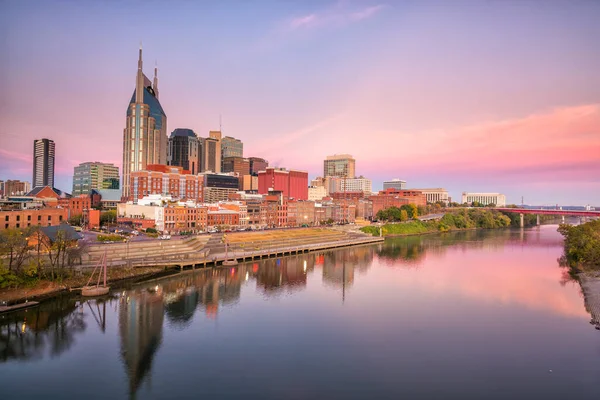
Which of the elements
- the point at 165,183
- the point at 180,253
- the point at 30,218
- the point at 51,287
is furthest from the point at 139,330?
the point at 165,183

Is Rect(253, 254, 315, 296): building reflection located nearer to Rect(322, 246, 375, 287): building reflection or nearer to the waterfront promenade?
Rect(322, 246, 375, 287): building reflection

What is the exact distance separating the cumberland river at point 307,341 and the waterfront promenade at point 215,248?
4692 mm

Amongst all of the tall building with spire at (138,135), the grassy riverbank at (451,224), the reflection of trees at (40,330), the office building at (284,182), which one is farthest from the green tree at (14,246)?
the tall building with spire at (138,135)

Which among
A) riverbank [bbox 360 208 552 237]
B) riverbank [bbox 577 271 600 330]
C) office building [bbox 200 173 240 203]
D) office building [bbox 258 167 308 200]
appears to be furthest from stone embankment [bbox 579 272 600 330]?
office building [bbox 200 173 240 203]

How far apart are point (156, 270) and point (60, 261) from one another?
9.76 meters

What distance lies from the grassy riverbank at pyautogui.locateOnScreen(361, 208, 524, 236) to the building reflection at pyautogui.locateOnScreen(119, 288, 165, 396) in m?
67.0

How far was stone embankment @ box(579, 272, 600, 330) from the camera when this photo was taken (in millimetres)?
33825

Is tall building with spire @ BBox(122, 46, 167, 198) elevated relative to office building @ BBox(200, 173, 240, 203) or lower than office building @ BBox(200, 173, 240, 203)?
elevated

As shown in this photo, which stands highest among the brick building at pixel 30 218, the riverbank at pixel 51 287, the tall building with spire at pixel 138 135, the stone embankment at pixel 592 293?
the tall building with spire at pixel 138 135

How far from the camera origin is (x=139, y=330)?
29922mm

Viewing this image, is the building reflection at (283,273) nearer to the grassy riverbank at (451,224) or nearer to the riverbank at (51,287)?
the riverbank at (51,287)

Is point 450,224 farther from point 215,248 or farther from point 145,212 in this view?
point 145,212

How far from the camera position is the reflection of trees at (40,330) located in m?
26.1

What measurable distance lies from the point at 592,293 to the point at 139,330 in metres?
40.3
